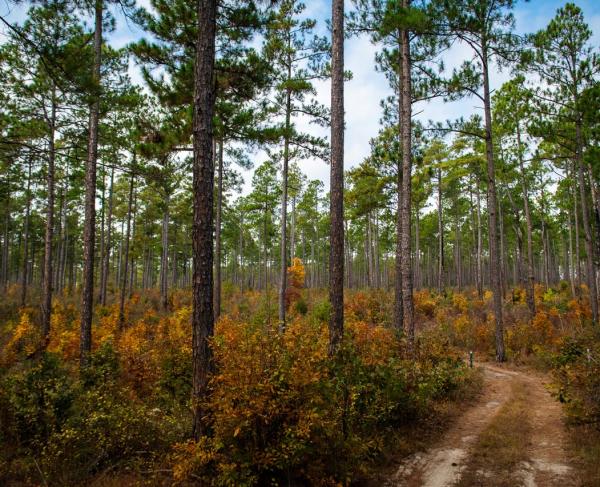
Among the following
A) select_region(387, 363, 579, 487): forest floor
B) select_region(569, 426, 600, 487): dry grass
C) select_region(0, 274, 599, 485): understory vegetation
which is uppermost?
select_region(0, 274, 599, 485): understory vegetation

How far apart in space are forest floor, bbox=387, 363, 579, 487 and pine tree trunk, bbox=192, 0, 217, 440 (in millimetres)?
2819

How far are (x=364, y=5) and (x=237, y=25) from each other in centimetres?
493

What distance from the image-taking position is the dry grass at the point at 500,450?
191 inches

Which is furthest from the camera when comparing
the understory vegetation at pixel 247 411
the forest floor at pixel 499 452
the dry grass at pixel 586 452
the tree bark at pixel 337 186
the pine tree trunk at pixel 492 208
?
the pine tree trunk at pixel 492 208

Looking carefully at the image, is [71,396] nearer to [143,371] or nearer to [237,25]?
[143,371]

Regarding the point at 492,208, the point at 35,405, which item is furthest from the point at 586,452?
the point at 492,208

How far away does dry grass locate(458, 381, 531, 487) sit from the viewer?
484cm

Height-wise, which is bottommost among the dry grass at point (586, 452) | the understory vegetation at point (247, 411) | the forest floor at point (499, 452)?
the forest floor at point (499, 452)

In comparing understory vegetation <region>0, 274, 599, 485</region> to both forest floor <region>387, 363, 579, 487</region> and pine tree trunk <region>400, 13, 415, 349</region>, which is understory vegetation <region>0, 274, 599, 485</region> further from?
pine tree trunk <region>400, 13, 415, 349</region>

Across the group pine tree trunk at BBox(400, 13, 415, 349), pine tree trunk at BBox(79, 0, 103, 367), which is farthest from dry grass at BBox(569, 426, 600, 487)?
pine tree trunk at BBox(79, 0, 103, 367)

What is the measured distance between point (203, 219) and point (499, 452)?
220 inches

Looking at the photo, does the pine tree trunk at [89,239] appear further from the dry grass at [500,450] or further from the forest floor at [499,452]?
the dry grass at [500,450]

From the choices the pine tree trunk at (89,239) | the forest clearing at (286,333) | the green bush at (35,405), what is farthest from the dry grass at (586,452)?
the pine tree trunk at (89,239)

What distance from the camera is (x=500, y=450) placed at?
5730 millimetres
